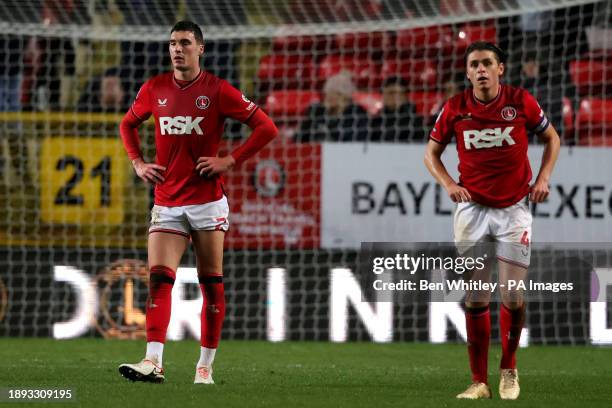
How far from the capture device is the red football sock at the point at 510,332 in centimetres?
544

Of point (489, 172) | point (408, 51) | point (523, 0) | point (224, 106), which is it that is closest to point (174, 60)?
point (224, 106)

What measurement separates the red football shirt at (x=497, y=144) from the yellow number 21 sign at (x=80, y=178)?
13.6 feet

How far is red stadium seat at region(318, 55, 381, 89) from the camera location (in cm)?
1091

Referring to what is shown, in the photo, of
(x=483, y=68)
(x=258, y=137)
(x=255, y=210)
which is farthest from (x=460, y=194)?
(x=255, y=210)

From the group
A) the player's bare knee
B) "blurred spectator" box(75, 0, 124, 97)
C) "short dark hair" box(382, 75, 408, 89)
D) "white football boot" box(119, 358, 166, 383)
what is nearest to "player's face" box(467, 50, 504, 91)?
the player's bare knee

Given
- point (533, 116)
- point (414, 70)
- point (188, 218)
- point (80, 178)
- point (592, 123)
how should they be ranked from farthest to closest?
point (414, 70)
point (592, 123)
point (80, 178)
point (188, 218)
point (533, 116)

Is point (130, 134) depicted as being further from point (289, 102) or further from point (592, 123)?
point (592, 123)

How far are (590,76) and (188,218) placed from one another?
19.0ft

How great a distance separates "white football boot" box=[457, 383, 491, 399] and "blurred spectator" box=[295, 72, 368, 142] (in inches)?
181

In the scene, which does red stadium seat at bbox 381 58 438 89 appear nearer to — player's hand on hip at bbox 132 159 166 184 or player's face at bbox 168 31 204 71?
player's face at bbox 168 31 204 71

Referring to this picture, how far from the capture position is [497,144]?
553 cm

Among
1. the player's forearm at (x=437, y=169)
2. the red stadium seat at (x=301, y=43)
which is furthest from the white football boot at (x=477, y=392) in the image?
the red stadium seat at (x=301, y=43)

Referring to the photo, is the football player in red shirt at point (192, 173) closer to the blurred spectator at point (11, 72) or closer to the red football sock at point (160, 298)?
the red football sock at point (160, 298)

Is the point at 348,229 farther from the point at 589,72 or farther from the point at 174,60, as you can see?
the point at 174,60
